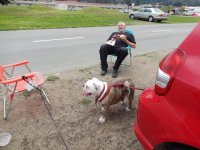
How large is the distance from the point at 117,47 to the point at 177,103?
4707mm

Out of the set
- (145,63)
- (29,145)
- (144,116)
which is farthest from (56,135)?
(145,63)

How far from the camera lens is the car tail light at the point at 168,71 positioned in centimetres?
241

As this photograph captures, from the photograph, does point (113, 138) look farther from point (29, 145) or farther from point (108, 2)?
point (108, 2)

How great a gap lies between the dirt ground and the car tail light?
1504mm

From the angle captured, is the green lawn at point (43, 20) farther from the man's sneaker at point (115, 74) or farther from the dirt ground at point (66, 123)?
the dirt ground at point (66, 123)

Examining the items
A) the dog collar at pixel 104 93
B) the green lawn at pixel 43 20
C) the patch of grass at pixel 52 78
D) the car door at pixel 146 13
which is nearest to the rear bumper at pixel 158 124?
the dog collar at pixel 104 93

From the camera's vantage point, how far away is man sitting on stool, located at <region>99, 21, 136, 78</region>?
6844 millimetres

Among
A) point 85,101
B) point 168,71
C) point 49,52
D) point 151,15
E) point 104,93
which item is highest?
point 168,71

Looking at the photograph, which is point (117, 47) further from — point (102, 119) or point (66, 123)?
point (66, 123)

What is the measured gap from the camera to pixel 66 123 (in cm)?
440

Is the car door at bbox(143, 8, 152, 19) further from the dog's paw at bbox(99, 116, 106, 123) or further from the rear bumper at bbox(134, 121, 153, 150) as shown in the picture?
the rear bumper at bbox(134, 121, 153, 150)

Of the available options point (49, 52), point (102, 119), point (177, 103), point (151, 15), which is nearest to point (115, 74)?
point (102, 119)

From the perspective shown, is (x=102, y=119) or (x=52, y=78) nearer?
(x=102, y=119)

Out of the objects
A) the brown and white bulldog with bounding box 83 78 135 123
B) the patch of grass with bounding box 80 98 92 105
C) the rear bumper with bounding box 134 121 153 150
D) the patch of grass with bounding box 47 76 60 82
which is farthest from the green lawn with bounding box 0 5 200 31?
Result: the rear bumper with bounding box 134 121 153 150
